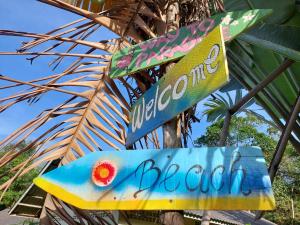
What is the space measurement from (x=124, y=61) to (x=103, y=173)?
2.36 feet

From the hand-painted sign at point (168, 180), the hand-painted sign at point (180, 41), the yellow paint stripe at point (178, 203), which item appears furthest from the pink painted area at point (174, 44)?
the yellow paint stripe at point (178, 203)

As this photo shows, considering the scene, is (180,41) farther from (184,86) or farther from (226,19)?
(184,86)

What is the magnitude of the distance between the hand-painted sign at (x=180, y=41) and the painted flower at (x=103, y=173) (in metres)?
0.55

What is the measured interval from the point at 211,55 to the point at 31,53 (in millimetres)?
1211

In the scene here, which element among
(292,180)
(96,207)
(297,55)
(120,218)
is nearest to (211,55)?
(297,55)

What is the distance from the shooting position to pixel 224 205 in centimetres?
126

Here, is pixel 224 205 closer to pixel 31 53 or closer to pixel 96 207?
pixel 96 207

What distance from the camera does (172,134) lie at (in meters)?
1.69

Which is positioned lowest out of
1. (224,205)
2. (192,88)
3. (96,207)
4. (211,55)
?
(96,207)

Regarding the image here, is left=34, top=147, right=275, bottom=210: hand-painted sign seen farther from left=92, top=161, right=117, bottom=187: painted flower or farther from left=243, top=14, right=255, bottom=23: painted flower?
left=243, top=14, right=255, bottom=23: painted flower

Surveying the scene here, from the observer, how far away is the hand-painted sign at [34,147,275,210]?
1.28m

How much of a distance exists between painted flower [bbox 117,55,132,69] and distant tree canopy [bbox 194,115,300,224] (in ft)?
54.0

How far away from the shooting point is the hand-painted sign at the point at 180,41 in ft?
5.54

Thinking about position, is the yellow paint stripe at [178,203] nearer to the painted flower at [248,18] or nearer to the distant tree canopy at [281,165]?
the painted flower at [248,18]
